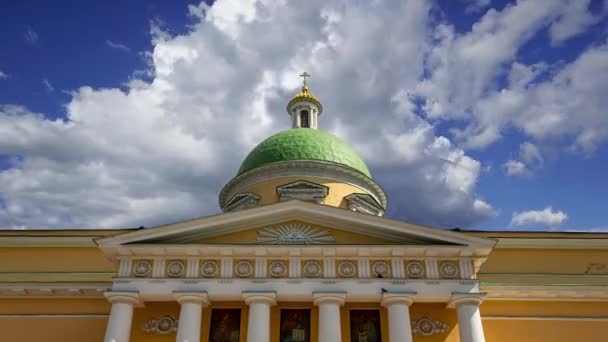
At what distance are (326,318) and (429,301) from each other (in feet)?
10.4

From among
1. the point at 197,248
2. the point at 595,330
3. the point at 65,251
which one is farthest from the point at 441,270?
the point at 65,251

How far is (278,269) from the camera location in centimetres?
1608

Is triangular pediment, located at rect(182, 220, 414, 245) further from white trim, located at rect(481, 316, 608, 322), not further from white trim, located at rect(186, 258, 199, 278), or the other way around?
white trim, located at rect(481, 316, 608, 322)

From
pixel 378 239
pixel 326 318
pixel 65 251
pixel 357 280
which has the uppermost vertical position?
pixel 65 251

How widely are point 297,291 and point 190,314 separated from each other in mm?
3068

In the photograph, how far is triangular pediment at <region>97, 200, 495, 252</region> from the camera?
16375 mm

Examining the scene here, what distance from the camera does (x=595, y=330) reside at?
17.2 metres

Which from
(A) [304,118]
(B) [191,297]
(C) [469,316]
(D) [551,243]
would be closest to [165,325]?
(B) [191,297]

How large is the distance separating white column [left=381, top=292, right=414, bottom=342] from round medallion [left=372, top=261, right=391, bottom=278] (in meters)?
0.72

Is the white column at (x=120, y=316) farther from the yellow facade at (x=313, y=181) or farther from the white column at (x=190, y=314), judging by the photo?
the yellow facade at (x=313, y=181)

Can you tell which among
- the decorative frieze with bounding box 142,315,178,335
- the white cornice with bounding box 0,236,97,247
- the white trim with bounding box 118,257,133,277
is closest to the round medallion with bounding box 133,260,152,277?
the white trim with bounding box 118,257,133,277

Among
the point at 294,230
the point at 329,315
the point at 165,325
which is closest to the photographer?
the point at 329,315

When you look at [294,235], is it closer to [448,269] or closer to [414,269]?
[414,269]

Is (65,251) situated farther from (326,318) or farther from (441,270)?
(441,270)
